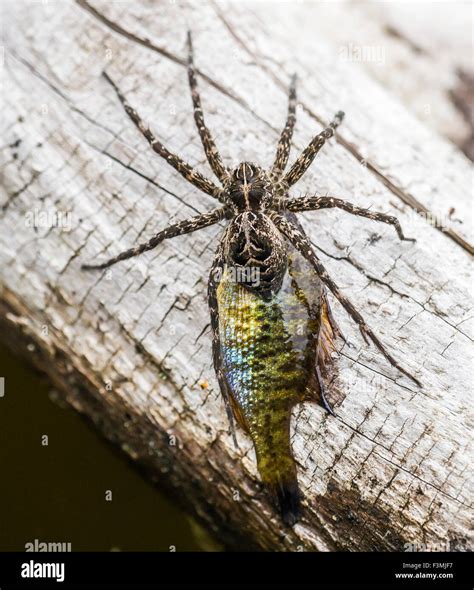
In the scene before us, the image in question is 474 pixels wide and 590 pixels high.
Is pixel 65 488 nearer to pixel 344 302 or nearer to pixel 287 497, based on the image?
pixel 287 497

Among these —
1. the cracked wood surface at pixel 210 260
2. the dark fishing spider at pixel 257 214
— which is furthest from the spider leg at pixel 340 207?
Answer: the cracked wood surface at pixel 210 260

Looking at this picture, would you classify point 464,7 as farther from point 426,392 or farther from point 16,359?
point 16,359

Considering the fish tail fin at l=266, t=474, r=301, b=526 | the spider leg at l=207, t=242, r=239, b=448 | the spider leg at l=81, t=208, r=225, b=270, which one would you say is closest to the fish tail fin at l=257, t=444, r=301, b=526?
the fish tail fin at l=266, t=474, r=301, b=526

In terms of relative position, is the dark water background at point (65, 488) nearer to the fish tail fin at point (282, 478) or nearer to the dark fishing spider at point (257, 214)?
the fish tail fin at point (282, 478)

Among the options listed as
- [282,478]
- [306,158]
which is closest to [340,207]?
[306,158]

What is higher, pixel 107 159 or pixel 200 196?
pixel 107 159

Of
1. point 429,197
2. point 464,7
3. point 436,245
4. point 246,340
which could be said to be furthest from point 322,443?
point 464,7
